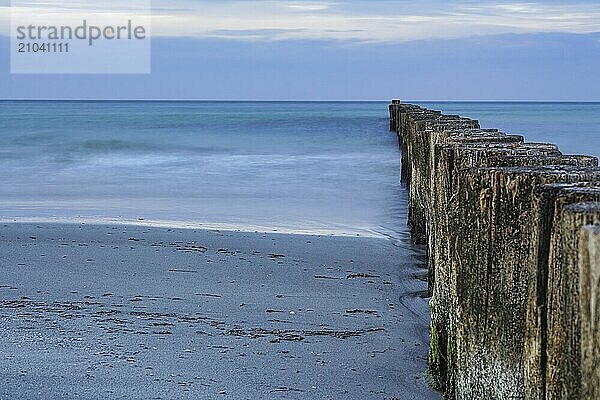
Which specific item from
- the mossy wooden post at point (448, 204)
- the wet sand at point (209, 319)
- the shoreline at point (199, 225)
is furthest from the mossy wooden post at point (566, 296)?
the shoreline at point (199, 225)

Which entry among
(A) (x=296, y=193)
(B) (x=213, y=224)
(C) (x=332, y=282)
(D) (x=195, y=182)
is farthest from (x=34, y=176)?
(C) (x=332, y=282)

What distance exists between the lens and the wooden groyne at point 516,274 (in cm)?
157

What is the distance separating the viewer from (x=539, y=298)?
188 centimetres

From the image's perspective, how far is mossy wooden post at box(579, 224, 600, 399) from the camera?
1415 millimetres

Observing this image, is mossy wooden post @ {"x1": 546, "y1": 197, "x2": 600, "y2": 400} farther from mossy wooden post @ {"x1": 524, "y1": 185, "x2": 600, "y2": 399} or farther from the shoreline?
the shoreline

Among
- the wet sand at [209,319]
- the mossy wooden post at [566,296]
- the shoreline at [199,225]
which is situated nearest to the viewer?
the mossy wooden post at [566,296]

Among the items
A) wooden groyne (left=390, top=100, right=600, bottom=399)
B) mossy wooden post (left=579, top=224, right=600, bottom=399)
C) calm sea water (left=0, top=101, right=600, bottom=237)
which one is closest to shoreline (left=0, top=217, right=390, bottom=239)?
calm sea water (left=0, top=101, right=600, bottom=237)

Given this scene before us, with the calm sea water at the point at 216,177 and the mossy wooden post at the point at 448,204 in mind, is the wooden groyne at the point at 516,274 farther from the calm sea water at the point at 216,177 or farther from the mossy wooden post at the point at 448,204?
the calm sea water at the point at 216,177

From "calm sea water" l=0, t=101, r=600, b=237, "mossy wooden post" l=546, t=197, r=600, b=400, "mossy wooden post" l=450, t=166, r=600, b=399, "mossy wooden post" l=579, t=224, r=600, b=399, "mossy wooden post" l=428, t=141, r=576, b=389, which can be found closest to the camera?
"mossy wooden post" l=579, t=224, r=600, b=399

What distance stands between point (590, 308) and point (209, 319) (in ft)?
10.5

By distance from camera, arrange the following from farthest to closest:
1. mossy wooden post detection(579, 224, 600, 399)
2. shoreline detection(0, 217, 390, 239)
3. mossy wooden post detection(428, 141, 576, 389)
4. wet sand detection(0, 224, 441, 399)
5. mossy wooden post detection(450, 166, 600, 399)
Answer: shoreline detection(0, 217, 390, 239) < wet sand detection(0, 224, 441, 399) < mossy wooden post detection(428, 141, 576, 389) < mossy wooden post detection(450, 166, 600, 399) < mossy wooden post detection(579, 224, 600, 399)

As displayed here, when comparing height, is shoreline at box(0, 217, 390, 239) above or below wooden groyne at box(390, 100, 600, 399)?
below

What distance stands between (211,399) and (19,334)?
121 cm

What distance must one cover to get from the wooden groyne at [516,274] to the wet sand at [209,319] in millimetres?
515
